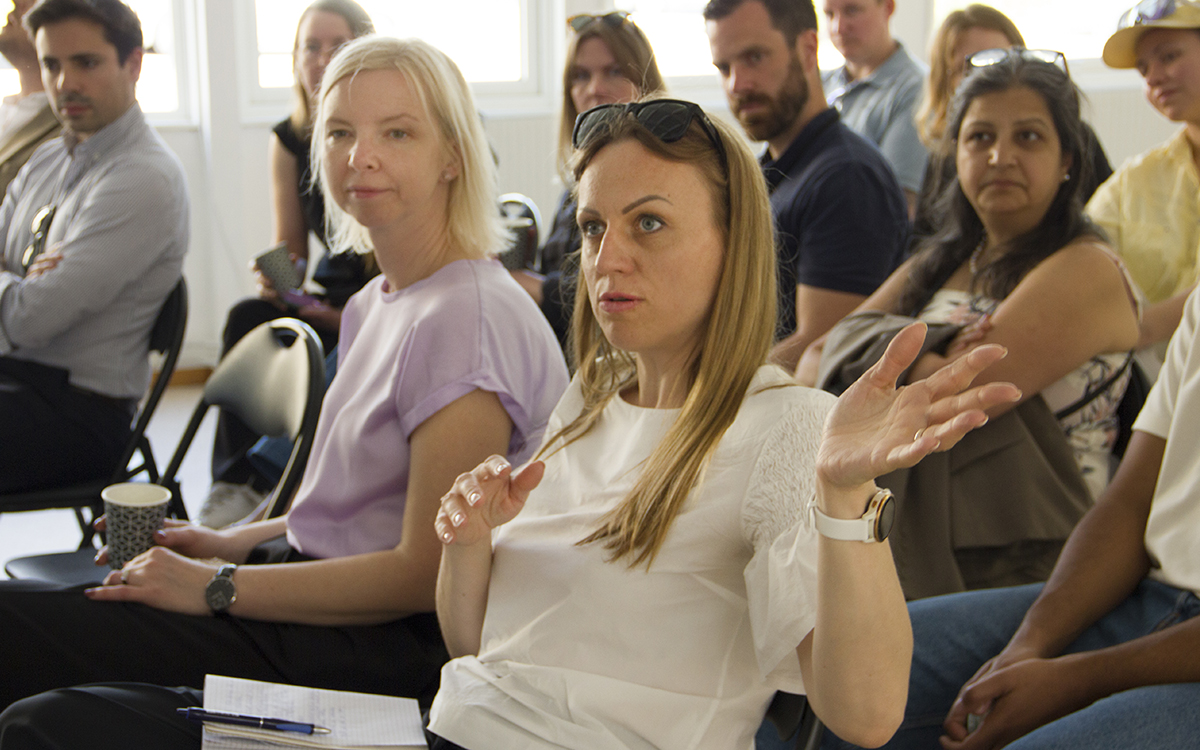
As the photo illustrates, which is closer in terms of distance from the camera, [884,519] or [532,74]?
[884,519]

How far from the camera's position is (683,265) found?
1.17 meters

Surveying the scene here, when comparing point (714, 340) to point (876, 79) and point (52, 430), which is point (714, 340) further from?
point (876, 79)

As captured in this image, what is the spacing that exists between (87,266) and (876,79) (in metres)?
2.65

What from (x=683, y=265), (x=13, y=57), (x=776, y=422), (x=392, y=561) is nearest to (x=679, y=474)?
(x=776, y=422)

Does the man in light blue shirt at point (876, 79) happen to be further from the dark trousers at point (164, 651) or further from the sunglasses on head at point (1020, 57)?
the dark trousers at point (164, 651)

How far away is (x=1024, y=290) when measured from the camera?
1812mm

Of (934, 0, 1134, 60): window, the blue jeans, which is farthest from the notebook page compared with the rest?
(934, 0, 1134, 60): window

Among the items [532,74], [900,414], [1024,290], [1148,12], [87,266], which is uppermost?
[1148,12]

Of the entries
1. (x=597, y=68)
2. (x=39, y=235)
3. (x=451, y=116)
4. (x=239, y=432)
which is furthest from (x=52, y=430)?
(x=597, y=68)

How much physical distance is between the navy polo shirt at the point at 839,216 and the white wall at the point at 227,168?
2484 mm

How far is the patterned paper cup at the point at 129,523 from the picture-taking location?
1.68 m

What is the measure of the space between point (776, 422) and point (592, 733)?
37 centimetres

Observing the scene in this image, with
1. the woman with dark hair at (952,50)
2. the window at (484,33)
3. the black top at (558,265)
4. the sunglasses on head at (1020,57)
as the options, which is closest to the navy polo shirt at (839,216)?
the sunglasses on head at (1020,57)

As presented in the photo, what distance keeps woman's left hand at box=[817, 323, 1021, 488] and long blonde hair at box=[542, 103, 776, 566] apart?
23cm
